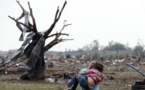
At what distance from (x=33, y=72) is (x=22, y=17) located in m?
2.92

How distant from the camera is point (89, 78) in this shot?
7348 mm

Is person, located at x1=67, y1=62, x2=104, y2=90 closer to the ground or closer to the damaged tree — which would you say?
the ground

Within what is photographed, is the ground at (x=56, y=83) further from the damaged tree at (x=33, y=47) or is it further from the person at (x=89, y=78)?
the person at (x=89, y=78)

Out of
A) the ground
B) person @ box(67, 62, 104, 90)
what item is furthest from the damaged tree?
person @ box(67, 62, 104, 90)

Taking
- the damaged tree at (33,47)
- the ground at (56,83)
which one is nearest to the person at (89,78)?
the ground at (56,83)

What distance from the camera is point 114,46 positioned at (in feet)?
392

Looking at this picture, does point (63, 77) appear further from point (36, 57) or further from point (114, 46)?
point (114, 46)

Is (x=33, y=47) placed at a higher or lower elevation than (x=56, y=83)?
higher

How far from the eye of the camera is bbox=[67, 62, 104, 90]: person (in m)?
7.32

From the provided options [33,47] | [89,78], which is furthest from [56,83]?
[89,78]

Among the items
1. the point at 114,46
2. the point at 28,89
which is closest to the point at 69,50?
the point at 114,46

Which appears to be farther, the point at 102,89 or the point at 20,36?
the point at 20,36

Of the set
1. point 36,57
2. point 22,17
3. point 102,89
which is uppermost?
point 22,17

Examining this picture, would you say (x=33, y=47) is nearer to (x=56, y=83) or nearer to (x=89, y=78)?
(x=56, y=83)
